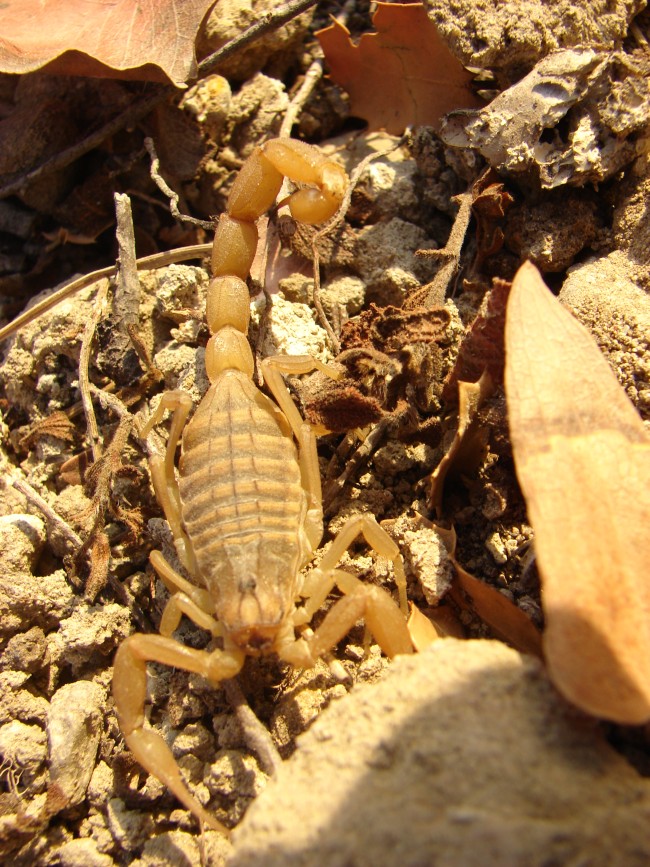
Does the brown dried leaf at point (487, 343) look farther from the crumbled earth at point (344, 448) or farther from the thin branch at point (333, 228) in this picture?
the thin branch at point (333, 228)

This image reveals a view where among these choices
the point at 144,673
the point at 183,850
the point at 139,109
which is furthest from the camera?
the point at 139,109

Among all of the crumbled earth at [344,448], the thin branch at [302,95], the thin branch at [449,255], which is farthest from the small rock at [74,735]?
the thin branch at [302,95]

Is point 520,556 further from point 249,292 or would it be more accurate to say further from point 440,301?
point 249,292

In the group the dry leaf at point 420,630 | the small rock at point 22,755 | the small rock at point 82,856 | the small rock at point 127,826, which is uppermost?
the dry leaf at point 420,630

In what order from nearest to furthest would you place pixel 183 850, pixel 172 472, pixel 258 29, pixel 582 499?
pixel 582 499 → pixel 183 850 → pixel 172 472 → pixel 258 29

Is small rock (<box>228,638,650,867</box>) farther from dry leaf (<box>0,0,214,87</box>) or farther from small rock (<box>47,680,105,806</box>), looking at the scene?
dry leaf (<box>0,0,214,87</box>)

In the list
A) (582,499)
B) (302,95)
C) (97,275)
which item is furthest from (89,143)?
(582,499)

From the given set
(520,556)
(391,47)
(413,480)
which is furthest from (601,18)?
(520,556)

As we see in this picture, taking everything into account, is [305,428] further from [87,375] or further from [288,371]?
[87,375]
